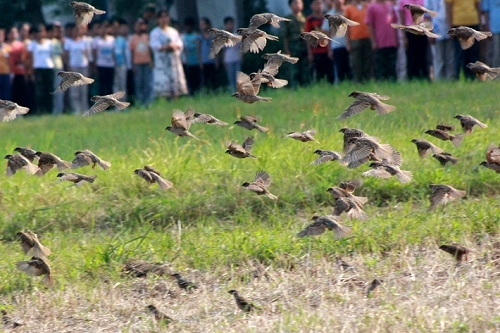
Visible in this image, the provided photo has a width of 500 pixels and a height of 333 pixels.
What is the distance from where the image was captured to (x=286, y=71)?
17469 mm

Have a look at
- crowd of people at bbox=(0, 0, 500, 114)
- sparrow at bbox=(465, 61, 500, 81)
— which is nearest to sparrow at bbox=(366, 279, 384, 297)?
sparrow at bbox=(465, 61, 500, 81)

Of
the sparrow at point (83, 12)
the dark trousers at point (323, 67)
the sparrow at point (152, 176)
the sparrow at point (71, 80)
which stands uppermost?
the sparrow at point (83, 12)

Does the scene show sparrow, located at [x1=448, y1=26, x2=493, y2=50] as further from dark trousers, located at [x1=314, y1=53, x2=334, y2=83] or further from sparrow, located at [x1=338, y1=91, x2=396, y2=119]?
dark trousers, located at [x1=314, y1=53, x2=334, y2=83]

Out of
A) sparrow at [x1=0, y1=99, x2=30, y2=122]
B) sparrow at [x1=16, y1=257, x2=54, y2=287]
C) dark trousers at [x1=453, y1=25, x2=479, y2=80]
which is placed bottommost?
dark trousers at [x1=453, y1=25, x2=479, y2=80]

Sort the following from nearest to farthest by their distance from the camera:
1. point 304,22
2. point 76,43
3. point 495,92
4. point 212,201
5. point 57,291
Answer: point 57,291, point 212,201, point 495,92, point 304,22, point 76,43

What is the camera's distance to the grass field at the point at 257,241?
16.9 ft

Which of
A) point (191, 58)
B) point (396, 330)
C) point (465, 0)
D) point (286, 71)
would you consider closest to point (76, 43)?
point (191, 58)

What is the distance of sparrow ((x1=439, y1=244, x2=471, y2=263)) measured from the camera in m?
5.56

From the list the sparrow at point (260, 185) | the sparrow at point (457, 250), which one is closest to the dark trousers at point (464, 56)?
the sparrow at point (260, 185)

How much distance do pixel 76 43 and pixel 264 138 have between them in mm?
8990

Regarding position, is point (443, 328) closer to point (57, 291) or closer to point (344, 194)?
point (344, 194)

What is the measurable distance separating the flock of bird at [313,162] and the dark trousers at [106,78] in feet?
35.4

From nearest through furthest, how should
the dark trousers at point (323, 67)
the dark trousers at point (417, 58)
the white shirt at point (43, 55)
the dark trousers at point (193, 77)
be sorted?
the dark trousers at point (417, 58) → the dark trousers at point (323, 67) → the white shirt at point (43, 55) → the dark trousers at point (193, 77)

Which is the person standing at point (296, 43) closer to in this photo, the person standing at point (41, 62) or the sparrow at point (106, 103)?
the person standing at point (41, 62)
